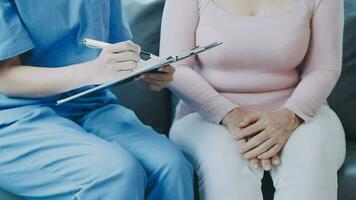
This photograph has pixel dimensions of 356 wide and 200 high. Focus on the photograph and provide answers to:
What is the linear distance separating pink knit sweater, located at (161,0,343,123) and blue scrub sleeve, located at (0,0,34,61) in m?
0.41

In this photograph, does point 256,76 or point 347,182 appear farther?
point 256,76

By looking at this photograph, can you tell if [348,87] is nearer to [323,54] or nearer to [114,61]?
[323,54]

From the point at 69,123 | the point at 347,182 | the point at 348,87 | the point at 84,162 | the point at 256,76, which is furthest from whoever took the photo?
the point at 348,87

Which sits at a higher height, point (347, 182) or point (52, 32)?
point (52, 32)

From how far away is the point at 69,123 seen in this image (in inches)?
50.3

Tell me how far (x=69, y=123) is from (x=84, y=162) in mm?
147

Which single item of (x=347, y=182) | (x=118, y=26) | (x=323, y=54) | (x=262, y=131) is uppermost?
(x=118, y=26)

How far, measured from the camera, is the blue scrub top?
122cm

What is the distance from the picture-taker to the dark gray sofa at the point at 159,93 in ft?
5.60

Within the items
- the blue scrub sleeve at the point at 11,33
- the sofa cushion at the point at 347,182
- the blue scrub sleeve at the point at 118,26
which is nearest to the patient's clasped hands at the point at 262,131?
the sofa cushion at the point at 347,182

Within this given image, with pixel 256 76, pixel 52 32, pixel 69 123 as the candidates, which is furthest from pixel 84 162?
pixel 256 76

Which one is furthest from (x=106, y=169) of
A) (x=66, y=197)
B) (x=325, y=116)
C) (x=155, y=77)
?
(x=325, y=116)

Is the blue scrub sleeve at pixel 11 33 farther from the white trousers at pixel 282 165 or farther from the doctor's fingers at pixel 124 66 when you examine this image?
the white trousers at pixel 282 165

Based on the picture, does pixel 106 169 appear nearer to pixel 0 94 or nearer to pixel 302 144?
pixel 0 94
